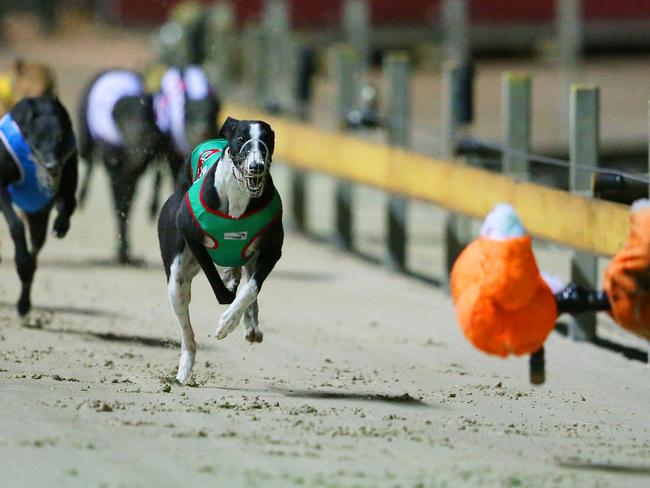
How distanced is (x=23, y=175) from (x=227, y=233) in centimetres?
250

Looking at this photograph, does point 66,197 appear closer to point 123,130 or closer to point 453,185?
point 453,185

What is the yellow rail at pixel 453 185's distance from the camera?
28.7 ft

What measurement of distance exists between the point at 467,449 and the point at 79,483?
1517 millimetres

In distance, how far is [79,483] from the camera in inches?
219

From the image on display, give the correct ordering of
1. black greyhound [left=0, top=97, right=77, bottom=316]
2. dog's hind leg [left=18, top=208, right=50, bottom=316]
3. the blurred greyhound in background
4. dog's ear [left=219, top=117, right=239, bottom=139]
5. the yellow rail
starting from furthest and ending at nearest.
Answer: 1. the blurred greyhound in background
2. dog's hind leg [left=18, top=208, right=50, bottom=316]
3. black greyhound [left=0, top=97, right=77, bottom=316]
4. the yellow rail
5. dog's ear [left=219, top=117, right=239, bottom=139]

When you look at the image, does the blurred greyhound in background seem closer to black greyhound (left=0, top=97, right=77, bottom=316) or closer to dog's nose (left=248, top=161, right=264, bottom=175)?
black greyhound (left=0, top=97, right=77, bottom=316)

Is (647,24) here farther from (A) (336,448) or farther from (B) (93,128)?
(A) (336,448)

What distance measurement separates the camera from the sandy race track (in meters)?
5.93

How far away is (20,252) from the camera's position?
9.45 metres

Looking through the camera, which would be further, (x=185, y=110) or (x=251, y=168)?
(x=185, y=110)

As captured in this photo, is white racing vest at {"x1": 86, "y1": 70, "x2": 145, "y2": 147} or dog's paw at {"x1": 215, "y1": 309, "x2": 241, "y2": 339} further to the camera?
white racing vest at {"x1": 86, "y1": 70, "x2": 145, "y2": 147}

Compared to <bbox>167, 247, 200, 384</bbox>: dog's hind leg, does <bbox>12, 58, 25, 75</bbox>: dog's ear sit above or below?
above

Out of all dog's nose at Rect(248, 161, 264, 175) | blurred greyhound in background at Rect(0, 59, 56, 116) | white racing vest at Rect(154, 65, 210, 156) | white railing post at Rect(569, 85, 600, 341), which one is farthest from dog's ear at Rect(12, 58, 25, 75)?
dog's nose at Rect(248, 161, 264, 175)

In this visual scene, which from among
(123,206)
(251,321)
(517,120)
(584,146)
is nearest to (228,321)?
(251,321)
